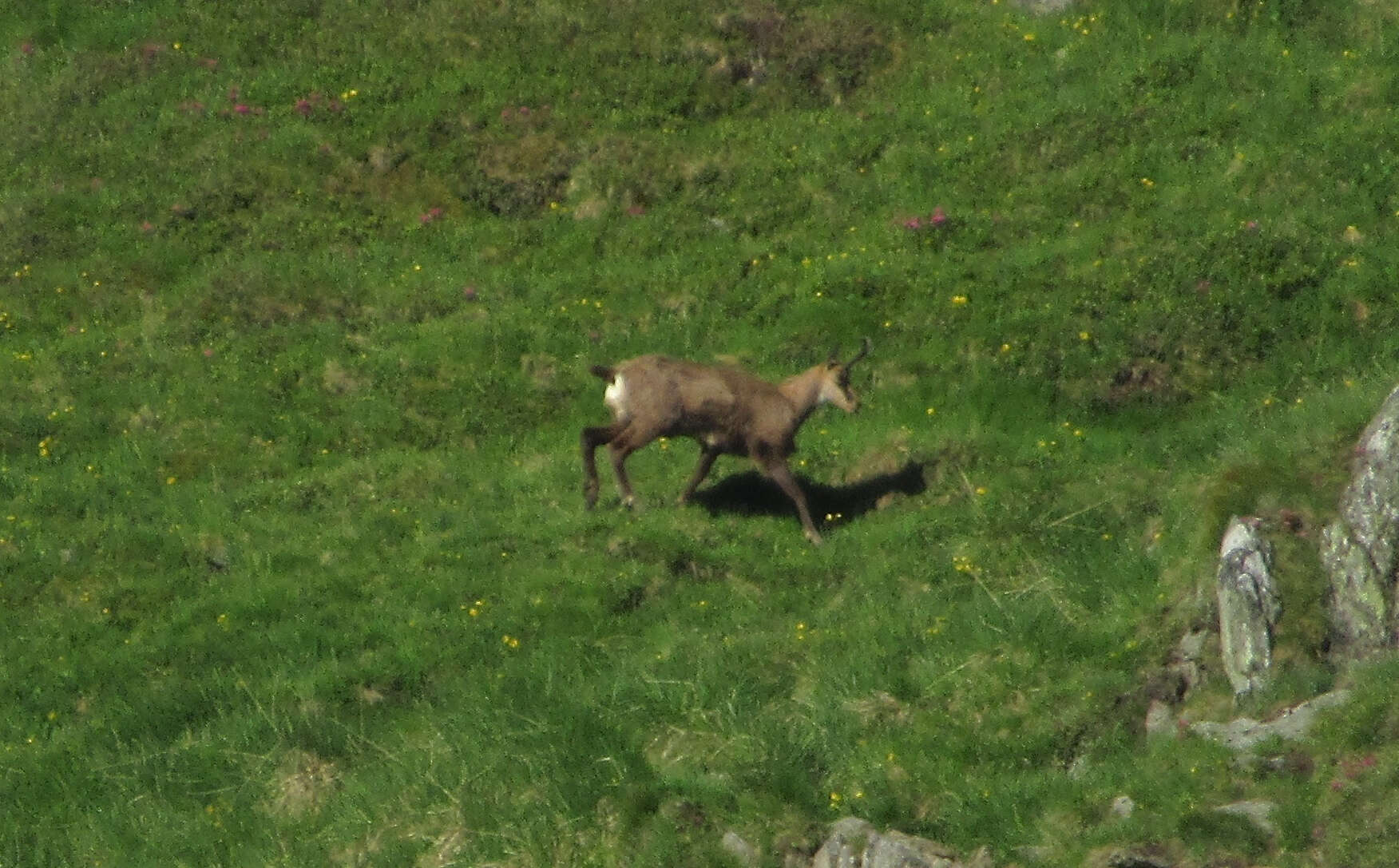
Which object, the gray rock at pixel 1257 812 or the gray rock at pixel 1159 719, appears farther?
the gray rock at pixel 1159 719

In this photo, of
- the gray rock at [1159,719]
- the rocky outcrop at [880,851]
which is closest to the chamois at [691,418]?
the gray rock at [1159,719]

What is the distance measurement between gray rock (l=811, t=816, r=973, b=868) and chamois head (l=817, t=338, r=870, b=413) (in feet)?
22.8

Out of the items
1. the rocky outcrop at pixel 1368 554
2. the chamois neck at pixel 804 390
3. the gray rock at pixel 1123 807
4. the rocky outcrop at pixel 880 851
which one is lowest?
the rocky outcrop at pixel 880 851

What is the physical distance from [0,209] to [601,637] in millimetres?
11899

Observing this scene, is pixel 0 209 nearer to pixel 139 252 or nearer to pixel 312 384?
pixel 139 252

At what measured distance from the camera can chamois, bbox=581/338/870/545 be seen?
60.8ft

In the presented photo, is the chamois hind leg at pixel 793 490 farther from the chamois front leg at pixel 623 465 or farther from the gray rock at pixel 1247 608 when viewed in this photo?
the gray rock at pixel 1247 608

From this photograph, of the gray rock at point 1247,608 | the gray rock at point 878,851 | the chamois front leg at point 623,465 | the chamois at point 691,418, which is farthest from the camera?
the chamois front leg at point 623,465

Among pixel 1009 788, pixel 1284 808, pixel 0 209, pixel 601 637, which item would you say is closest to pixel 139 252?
pixel 0 209

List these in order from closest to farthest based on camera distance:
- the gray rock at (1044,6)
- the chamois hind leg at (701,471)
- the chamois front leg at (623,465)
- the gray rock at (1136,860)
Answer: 1. the gray rock at (1136,860)
2. the chamois front leg at (623,465)
3. the chamois hind leg at (701,471)
4. the gray rock at (1044,6)

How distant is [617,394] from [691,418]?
29.3 inches

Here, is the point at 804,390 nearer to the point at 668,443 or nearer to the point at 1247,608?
the point at 668,443

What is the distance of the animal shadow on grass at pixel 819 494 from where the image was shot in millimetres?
18844

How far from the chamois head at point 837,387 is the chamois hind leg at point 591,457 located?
7.63ft
